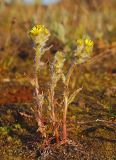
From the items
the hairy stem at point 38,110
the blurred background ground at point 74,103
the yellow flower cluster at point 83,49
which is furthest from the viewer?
the blurred background ground at point 74,103

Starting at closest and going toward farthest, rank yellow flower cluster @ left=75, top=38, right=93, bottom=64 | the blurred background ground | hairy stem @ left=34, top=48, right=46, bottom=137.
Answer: yellow flower cluster @ left=75, top=38, right=93, bottom=64
hairy stem @ left=34, top=48, right=46, bottom=137
the blurred background ground

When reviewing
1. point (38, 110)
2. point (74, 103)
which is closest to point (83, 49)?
point (38, 110)

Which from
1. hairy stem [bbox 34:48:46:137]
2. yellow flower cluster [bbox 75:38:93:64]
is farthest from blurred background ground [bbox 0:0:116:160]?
yellow flower cluster [bbox 75:38:93:64]

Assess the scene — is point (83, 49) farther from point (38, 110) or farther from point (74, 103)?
point (74, 103)

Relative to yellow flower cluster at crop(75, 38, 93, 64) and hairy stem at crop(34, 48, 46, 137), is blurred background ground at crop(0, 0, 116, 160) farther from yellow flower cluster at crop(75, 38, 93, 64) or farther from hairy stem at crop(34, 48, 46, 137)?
yellow flower cluster at crop(75, 38, 93, 64)

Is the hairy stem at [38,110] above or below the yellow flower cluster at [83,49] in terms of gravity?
below

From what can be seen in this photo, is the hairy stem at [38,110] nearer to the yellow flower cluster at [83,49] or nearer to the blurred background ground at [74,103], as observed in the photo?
the blurred background ground at [74,103]

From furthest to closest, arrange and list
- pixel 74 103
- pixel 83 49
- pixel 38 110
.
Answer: pixel 74 103
pixel 38 110
pixel 83 49

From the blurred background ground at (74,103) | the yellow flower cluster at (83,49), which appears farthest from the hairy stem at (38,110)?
the yellow flower cluster at (83,49)

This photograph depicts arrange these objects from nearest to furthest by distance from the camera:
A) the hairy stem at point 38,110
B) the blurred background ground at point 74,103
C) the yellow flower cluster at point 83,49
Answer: the yellow flower cluster at point 83,49
the hairy stem at point 38,110
the blurred background ground at point 74,103

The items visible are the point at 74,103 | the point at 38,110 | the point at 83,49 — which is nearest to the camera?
the point at 83,49

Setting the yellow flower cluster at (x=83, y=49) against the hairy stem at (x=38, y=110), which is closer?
the yellow flower cluster at (x=83, y=49)
